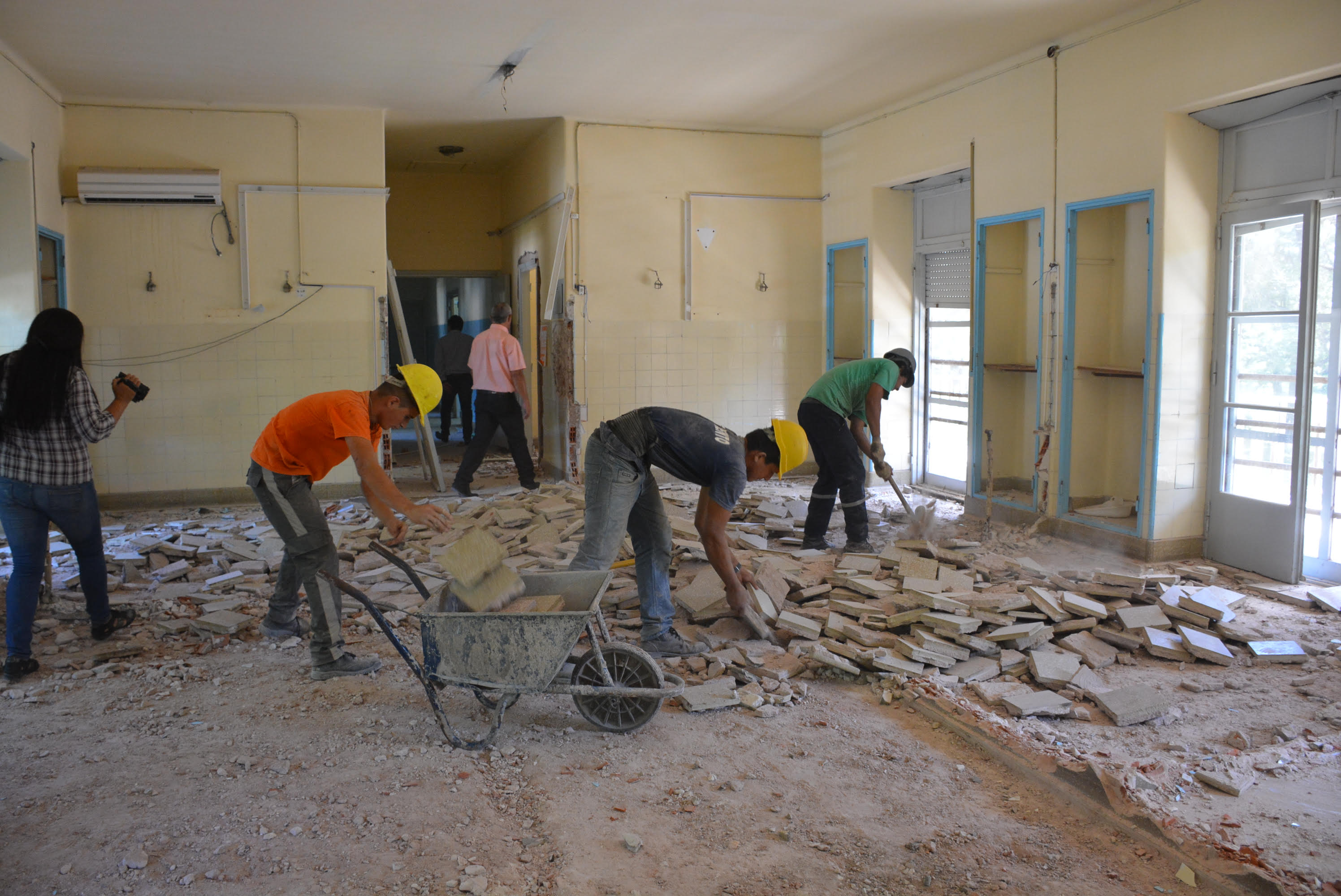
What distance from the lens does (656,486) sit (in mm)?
4184

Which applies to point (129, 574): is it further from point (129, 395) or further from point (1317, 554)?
point (1317, 554)

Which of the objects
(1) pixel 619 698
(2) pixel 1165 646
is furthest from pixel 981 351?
(1) pixel 619 698

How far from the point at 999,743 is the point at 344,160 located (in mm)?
7224

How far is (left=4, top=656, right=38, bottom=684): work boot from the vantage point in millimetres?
4051

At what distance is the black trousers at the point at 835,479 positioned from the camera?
621 centimetres

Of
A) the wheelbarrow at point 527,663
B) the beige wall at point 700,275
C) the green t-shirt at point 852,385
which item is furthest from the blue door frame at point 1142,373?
the wheelbarrow at point 527,663

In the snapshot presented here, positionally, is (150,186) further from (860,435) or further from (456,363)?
(860,435)

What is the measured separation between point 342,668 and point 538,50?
454 centimetres

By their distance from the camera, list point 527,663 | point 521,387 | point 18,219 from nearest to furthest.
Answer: point 527,663 → point 18,219 → point 521,387

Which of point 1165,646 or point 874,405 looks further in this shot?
point 874,405

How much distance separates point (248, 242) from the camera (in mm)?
8094

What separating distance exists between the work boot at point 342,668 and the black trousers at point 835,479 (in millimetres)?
3092

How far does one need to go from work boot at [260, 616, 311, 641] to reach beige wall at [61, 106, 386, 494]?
408 centimetres

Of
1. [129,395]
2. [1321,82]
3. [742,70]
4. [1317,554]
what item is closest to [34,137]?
[129,395]
